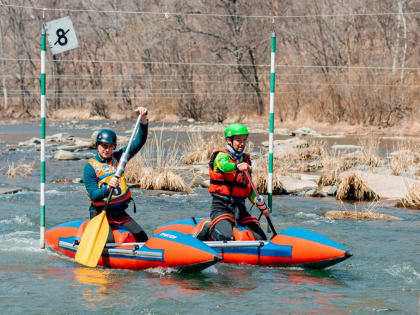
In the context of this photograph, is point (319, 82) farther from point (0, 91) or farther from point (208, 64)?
point (0, 91)

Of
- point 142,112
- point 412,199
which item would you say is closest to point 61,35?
point 142,112

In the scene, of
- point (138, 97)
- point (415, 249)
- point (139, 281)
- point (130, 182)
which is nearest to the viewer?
point (139, 281)

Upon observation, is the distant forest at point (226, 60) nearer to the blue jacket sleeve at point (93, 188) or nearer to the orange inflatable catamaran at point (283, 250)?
the blue jacket sleeve at point (93, 188)

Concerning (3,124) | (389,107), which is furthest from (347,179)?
(3,124)

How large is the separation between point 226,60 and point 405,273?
25807 millimetres

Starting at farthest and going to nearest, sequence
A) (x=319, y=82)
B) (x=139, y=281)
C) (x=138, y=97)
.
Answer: (x=138, y=97)
(x=319, y=82)
(x=139, y=281)

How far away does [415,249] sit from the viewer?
8.12m

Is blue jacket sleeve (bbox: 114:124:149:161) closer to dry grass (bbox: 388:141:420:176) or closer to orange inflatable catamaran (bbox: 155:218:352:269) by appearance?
orange inflatable catamaran (bbox: 155:218:352:269)

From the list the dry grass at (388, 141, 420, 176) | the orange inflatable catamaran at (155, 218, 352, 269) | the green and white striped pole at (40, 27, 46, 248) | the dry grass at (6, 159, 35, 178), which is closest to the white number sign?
the green and white striped pole at (40, 27, 46, 248)

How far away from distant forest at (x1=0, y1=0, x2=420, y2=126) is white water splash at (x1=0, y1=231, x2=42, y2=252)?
13551mm

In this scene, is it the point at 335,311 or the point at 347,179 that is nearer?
the point at 335,311

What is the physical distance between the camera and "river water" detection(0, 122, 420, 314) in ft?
19.5

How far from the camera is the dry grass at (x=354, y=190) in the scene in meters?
11.6

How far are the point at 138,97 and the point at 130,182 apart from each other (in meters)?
23.4
